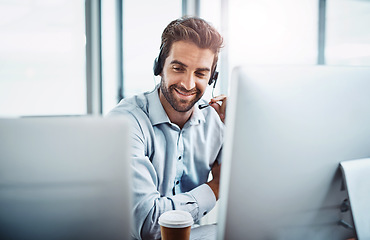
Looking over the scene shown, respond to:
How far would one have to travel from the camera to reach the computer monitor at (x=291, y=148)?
568 millimetres

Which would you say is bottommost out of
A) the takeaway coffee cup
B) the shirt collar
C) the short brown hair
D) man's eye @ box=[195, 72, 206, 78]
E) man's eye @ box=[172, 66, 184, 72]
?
the takeaway coffee cup

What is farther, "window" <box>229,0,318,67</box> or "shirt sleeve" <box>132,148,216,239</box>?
"window" <box>229,0,318,67</box>

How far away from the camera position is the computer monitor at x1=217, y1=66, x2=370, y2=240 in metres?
0.57

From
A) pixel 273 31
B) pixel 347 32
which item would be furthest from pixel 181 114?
pixel 347 32

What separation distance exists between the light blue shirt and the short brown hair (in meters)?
0.22

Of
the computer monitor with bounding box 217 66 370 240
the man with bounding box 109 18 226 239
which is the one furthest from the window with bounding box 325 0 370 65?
the computer monitor with bounding box 217 66 370 240

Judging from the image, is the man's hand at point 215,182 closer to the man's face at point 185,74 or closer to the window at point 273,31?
the man's face at point 185,74

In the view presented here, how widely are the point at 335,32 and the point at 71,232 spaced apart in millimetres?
2704

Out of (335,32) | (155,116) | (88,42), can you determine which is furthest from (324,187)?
(88,42)

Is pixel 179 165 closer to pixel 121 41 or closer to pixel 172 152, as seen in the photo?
pixel 172 152

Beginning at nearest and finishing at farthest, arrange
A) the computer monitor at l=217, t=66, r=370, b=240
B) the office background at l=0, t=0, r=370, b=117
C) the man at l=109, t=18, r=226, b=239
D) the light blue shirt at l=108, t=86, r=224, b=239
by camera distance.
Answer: the computer monitor at l=217, t=66, r=370, b=240
the light blue shirt at l=108, t=86, r=224, b=239
the man at l=109, t=18, r=226, b=239
the office background at l=0, t=0, r=370, b=117

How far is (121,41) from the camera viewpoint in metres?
3.17

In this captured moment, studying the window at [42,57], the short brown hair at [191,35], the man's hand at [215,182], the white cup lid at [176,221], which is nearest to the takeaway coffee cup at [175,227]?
the white cup lid at [176,221]

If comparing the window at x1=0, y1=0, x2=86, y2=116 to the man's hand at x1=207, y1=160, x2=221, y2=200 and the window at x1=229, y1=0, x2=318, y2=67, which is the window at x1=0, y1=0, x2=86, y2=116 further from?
the man's hand at x1=207, y1=160, x2=221, y2=200
